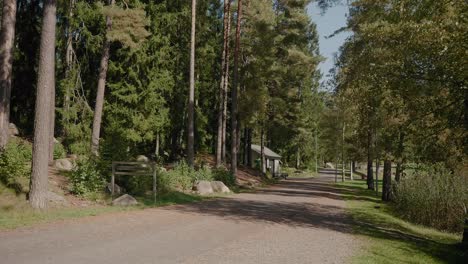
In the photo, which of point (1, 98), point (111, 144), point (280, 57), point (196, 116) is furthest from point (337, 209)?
point (280, 57)

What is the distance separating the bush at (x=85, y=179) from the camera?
1350 cm

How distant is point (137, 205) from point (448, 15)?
11104 millimetres

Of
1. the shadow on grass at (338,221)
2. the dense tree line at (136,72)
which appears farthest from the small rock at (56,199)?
the shadow on grass at (338,221)

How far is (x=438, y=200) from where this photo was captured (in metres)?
14.8

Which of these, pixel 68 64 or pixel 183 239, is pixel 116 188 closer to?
pixel 183 239

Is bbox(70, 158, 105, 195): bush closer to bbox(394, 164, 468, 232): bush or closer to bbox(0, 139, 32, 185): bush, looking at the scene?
bbox(0, 139, 32, 185): bush

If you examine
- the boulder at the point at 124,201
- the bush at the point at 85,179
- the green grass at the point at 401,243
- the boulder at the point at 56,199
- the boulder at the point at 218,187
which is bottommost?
the green grass at the point at 401,243

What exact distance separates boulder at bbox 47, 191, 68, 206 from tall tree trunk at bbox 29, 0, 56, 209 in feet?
2.50

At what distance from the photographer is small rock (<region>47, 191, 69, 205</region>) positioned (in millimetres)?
12156

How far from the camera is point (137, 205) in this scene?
13.8 metres

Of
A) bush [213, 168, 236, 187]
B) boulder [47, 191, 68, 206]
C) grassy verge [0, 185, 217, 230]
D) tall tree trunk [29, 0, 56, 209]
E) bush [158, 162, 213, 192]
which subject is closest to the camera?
grassy verge [0, 185, 217, 230]

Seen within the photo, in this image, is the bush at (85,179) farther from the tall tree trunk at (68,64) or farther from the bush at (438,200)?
the bush at (438,200)

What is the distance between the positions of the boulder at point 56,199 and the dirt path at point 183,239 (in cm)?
185

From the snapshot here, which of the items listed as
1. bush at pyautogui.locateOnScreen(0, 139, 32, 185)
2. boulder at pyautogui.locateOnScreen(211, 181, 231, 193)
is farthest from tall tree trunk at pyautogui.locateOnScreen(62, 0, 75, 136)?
bush at pyautogui.locateOnScreen(0, 139, 32, 185)
